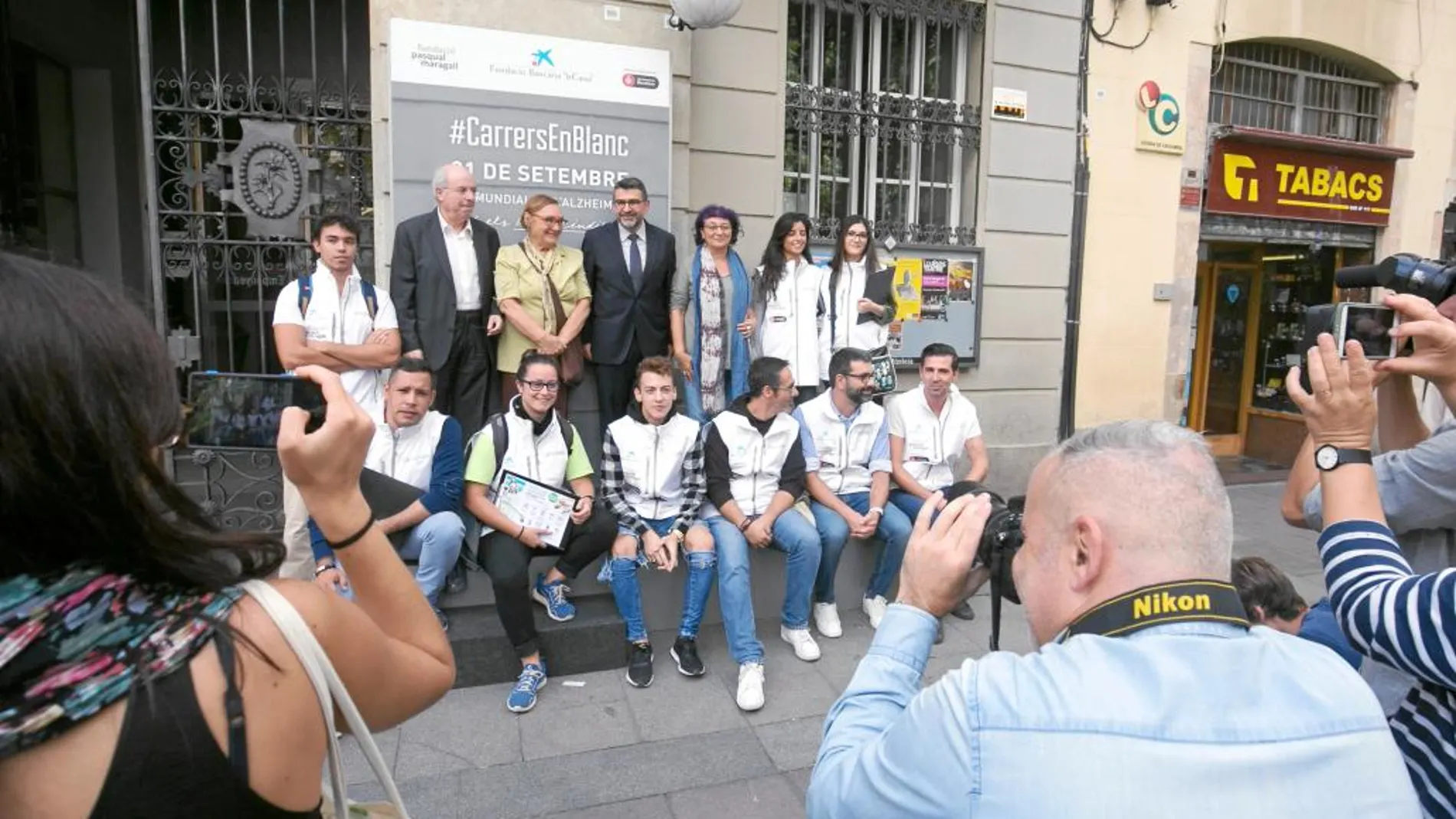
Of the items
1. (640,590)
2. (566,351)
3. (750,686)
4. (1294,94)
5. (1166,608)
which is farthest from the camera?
→ (1294,94)

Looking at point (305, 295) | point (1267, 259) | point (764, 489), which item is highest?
point (1267, 259)

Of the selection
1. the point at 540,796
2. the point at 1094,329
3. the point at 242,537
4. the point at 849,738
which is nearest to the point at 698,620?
the point at 540,796

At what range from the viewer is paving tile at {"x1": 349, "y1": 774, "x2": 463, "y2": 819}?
3.14 metres

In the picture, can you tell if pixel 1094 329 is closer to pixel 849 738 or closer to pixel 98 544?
pixel 849 738

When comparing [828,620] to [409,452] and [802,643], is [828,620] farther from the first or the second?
[409,452]

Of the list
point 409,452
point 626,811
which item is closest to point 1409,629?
point 626,811

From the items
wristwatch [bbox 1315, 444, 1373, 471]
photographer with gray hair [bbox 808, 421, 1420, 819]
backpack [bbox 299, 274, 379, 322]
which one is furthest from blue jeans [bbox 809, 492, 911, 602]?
photographer with gray hair [bbox 808, 421, 1420, 819]

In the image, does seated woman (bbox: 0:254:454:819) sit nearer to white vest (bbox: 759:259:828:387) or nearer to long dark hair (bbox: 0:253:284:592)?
long dark hair (bbox: 0:253:284:592)

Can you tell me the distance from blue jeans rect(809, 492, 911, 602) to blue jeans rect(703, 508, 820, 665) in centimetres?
18

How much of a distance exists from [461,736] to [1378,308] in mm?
3487

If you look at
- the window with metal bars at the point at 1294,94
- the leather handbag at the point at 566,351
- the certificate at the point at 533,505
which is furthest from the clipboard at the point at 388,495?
the window with metal bars at the point at 1294,94

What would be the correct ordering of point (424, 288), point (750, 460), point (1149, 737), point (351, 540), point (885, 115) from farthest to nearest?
point (885, 115) → point (424, 288) → point (750, 460) → point (351, 540) → point (1149, 737)

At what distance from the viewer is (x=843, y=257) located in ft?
19.4

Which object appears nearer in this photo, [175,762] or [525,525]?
[175,762]
